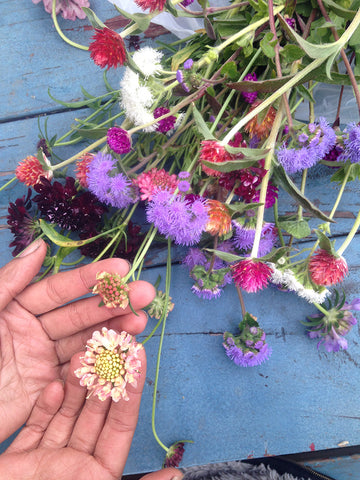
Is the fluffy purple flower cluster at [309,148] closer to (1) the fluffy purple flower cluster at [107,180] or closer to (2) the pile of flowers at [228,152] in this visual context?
(2) the pile of flowers at [228,152]

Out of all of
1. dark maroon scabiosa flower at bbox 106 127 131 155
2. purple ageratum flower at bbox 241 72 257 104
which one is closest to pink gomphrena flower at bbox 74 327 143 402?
dark maroon scabiosa flower at bbox 106 127 131 155

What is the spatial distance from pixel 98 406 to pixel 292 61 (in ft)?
1.68

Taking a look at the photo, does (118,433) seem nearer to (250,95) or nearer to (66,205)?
(66,205)

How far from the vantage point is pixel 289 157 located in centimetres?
41

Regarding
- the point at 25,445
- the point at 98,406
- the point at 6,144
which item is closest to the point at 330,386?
the point at 98,406

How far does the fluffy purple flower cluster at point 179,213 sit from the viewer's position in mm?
411

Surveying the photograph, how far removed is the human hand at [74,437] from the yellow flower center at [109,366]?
0.05m

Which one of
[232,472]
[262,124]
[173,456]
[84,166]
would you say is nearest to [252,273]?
[262,124]

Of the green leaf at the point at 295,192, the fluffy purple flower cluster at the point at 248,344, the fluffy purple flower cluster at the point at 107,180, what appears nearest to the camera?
the green leaf at the point at 295,192

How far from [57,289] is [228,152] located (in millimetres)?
319

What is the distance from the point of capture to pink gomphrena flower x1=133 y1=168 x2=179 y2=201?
44 centimetres

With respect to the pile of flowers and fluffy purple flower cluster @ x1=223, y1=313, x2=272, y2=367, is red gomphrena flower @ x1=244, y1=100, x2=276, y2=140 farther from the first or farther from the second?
fluffy purple flower cluster @ x1=223, y1=313, x2=272, y2=367

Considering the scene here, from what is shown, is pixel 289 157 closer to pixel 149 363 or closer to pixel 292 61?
pixel 292 61

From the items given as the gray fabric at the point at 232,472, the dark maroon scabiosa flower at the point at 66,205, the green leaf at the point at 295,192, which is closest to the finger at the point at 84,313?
the dark maroon scabiosa flower at the point at 66,205
